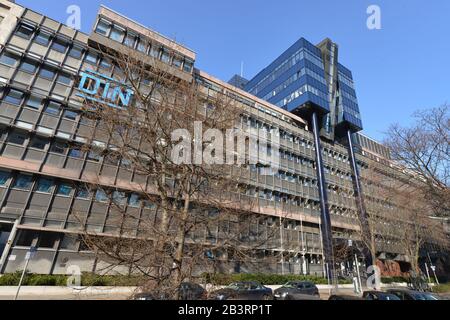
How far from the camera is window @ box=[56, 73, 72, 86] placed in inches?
921

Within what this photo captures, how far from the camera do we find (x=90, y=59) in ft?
82.6

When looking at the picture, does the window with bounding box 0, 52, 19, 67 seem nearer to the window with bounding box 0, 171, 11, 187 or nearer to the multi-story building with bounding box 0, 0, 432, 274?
the multi-story building with bounding box 0, 0, 432, 274

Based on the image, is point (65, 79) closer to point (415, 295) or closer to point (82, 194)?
point (82, 194)

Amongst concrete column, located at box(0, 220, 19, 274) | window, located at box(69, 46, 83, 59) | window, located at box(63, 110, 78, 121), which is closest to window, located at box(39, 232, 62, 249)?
concrete column, located at box(0, 220, 19, 274)

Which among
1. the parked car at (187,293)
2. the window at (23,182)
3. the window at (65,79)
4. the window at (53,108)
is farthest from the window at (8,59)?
the parked car at (187,293)

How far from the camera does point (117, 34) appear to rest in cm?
2677

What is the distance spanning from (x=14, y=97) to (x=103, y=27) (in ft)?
36.8

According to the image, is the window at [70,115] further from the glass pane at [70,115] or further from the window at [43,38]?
the window at [43,38]

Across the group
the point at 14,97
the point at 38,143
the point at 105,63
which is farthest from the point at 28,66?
the point at 38,143

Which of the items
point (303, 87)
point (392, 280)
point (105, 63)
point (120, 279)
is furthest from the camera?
point (303, 87)

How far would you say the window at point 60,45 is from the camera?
78.7ft

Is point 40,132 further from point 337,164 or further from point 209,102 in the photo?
point 337,164
